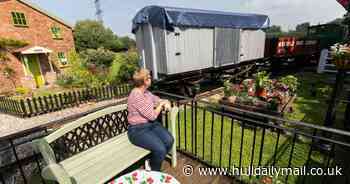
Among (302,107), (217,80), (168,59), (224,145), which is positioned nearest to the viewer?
(224,145)

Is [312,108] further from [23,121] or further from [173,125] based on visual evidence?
[23,121]

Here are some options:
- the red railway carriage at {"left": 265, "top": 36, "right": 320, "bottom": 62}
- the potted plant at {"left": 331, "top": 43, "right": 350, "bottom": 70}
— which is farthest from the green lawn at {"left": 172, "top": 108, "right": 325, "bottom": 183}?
the red railway carriage at {"left": 265, "top": 36, "right": 320, "bottom": 62}

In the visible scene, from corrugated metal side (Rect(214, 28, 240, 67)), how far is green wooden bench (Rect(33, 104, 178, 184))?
602cm

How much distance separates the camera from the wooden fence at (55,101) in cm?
735

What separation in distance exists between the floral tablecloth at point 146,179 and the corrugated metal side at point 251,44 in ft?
28.2

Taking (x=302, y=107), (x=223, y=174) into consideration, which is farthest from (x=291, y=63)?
(x=223, y=174)

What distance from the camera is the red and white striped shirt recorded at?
224cm

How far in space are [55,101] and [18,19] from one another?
31.2 ft

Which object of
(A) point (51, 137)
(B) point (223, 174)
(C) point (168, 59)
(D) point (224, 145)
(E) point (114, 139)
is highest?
(C) point (168, 59)

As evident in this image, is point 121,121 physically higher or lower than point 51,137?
lower

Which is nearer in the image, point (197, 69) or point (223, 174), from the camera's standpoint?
point (223, 174)

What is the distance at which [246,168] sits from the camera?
3.02 metres

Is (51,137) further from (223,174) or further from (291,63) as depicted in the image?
(291,63)

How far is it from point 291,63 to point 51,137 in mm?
16364
